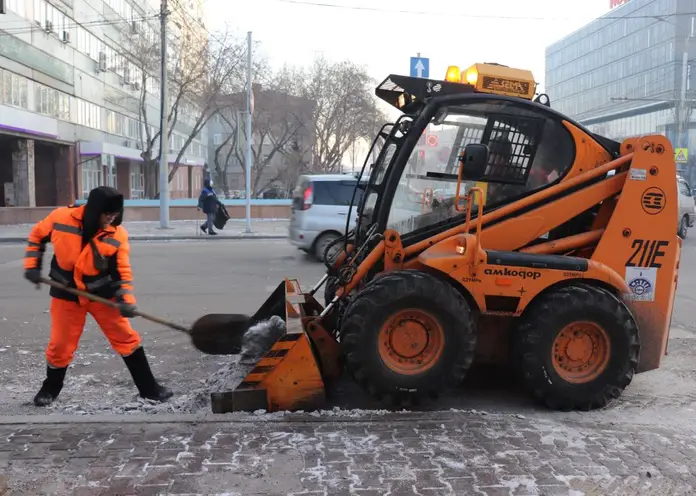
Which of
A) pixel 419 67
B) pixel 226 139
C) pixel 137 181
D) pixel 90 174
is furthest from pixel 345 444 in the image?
pixel 137 181

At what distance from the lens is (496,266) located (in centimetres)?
451

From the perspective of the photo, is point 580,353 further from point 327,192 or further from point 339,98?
point 339,98

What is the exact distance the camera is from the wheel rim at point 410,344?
4.46m

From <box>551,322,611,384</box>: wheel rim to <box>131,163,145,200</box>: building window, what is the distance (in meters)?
45.6

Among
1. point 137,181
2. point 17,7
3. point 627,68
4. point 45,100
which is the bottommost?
point 137,181

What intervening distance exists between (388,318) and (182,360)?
97.8 inches

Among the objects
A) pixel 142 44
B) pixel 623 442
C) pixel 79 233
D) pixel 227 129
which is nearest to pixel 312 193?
pixel 79 233

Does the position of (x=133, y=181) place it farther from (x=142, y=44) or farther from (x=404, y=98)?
(x=404, y=98)

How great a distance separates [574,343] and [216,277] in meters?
7.63

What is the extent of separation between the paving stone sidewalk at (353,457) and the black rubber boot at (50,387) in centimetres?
58

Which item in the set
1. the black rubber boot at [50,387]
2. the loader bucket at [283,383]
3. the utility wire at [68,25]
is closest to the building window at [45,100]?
the utility wire at [68,25]

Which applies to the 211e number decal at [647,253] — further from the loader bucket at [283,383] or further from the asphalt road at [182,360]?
the loader bucket at [283,383]

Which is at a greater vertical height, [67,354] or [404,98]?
[404,98]

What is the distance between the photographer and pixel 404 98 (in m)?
5.28
